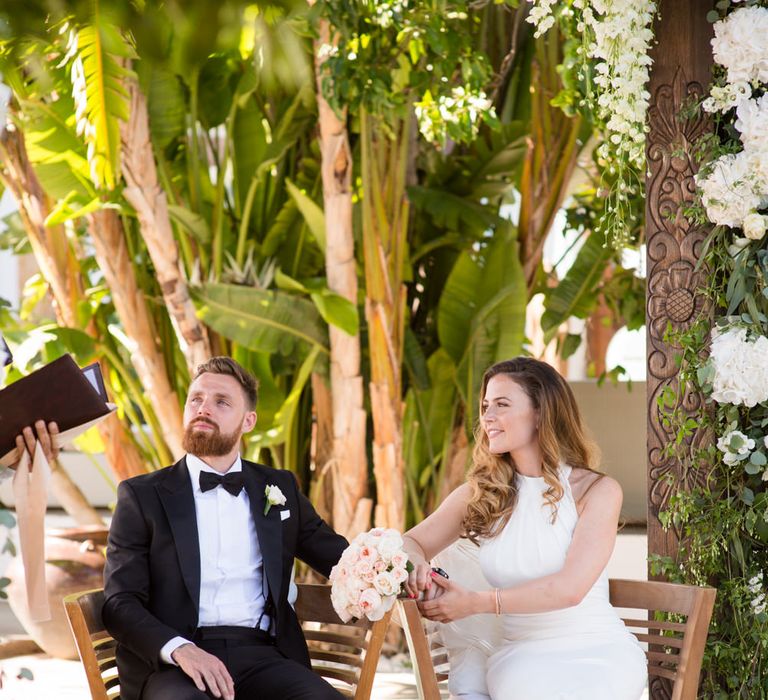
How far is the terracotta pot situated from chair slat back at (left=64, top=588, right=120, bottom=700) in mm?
2640

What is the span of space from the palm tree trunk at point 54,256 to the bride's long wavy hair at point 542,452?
3088 millimetres

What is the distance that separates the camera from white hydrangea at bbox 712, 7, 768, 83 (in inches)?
106

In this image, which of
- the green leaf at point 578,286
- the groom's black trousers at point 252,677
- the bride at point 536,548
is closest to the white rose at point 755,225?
the bride at point 536,548

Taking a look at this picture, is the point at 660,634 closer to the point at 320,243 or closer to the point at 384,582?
the point at 384,582

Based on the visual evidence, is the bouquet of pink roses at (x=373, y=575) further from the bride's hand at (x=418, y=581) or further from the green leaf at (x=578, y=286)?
the green leaf at (x=578, y=286)

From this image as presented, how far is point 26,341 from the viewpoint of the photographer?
5242 mm

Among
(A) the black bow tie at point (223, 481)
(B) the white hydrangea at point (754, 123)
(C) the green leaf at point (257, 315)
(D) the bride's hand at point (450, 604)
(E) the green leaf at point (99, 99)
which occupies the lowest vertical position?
(D) the bride's hand at point (450, 604)

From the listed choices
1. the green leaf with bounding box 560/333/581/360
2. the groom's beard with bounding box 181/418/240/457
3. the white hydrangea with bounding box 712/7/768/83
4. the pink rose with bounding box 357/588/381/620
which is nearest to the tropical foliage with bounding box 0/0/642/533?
the green leaf with bounding box 560/333/581/360

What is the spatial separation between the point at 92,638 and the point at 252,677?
403 millimetres

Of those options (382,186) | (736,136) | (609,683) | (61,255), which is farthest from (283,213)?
(609,683)

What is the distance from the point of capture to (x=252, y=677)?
106 inches

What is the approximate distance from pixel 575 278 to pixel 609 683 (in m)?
3.21

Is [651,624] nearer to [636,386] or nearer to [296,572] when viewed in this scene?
[296,572]

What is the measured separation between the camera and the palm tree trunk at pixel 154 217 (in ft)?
15.9
